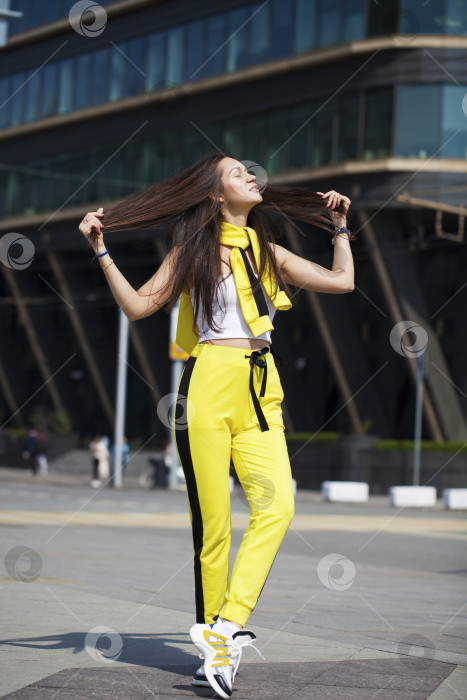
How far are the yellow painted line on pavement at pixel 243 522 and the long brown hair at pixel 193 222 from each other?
1016 centimetres

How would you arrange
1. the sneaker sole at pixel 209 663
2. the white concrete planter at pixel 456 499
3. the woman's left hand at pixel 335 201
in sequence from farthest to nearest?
the white concrete planter at pixel 456 499, the woman's left hand at pixel 335 201, the sneaker sole at pixel 209 663

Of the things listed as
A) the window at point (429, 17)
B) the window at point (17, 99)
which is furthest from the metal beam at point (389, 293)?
the window at point (17, 99)

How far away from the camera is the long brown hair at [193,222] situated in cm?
457

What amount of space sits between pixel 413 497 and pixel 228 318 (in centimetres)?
2302

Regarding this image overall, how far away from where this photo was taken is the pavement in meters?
4.23

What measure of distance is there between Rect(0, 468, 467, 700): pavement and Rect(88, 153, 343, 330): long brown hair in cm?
145

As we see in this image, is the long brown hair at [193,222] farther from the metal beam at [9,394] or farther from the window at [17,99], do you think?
the metal beam at [9,394]

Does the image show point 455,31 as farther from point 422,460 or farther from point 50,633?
point 50,633

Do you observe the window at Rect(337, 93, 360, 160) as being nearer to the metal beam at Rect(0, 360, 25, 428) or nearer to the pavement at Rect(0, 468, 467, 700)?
the pavement at Rect(0, 468, 467, 700)

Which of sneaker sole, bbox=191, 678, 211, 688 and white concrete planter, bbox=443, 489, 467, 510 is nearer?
sneaker sole, bbox=191, 678, 211, 688

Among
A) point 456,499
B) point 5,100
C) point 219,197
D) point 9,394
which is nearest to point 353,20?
point 456,499

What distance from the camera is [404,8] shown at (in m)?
33.8

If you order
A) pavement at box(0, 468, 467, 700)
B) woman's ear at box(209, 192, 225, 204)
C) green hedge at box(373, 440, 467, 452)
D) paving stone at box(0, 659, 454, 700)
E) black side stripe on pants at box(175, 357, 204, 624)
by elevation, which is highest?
woman's ear at box(209, 192, 225, 204)

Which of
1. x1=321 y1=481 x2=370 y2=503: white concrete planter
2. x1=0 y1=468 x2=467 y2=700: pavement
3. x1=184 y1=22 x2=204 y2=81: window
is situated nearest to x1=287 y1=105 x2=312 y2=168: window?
x1=184 y1=22 x2=204 y2=81: window
